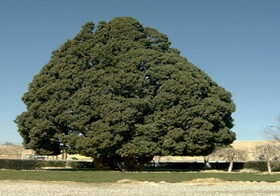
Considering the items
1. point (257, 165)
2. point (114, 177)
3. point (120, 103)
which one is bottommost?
point (114, 177)

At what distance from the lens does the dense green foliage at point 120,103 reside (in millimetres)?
27156

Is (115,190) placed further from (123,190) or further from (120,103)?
(120,103)

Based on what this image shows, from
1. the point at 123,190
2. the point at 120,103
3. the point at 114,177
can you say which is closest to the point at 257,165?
the point at 120,103

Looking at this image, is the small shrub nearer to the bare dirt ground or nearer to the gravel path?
the bare dirt ground

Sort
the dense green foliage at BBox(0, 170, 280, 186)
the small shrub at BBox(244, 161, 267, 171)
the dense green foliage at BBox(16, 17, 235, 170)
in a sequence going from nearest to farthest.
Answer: the dense green foliage at BBox(0, 170, 280, 186)
the dense green foliage at BBox(16, 17, 235, 170)
the small shrub at BBox(244, 161, 267, 171)

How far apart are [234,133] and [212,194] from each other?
72.2 feet

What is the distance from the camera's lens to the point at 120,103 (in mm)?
27297

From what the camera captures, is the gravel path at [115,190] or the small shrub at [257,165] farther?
the small shrub at [257,165]

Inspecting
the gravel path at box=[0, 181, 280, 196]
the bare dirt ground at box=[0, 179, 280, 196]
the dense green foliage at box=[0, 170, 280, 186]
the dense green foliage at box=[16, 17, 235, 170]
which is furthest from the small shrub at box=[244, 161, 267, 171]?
the gravel path at box=[0, 181, 280, 196]

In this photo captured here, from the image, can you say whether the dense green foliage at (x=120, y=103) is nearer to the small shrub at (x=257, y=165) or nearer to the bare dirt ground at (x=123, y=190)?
the small shrub at (x=257, y=165)

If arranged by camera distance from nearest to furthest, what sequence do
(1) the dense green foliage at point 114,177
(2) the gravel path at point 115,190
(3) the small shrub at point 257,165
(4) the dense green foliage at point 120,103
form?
(2) the gravel path at point 115,190
(1) the dense green foliage at point 114,177
(4) the dense green foliage at point 120,103
(3) the small shrub at point 257,165

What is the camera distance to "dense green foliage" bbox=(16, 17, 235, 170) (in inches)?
1069

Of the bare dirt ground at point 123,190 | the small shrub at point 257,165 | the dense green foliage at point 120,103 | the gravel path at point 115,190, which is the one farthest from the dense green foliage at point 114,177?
the small shrub at point 257,165

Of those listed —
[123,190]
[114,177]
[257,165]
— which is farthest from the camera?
[257,165]
